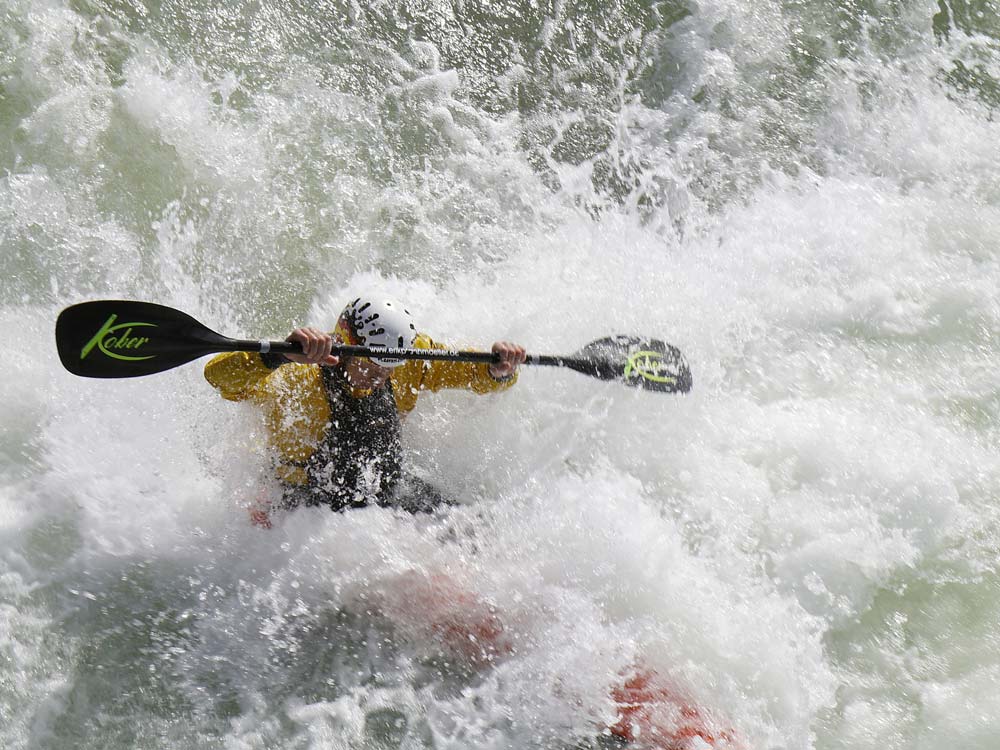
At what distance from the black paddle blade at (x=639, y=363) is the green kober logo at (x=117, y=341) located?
1787mm

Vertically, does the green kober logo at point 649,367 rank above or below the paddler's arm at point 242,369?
below

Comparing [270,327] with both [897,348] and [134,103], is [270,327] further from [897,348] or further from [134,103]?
[897,348]

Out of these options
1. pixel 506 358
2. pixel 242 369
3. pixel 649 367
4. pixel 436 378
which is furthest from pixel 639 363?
pixel 242 369

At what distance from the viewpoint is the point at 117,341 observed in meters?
3.56

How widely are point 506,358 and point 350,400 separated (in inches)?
24.6

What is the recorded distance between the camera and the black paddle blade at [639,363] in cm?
425

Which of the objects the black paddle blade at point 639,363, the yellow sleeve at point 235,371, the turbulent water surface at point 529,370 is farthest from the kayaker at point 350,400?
the black paddle blade at point 639,363

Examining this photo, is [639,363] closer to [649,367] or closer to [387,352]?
[649,367]

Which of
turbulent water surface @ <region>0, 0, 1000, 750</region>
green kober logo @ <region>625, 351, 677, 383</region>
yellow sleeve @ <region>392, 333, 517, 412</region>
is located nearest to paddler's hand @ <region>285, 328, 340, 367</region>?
yellow sleeve @ <region>392, 333, 517, 412</region>

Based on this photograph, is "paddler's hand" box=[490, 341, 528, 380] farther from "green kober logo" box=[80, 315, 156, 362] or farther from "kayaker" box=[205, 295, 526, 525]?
"green kober logo" box=[80, 315, 156, 362]

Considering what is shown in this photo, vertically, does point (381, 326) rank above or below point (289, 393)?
above

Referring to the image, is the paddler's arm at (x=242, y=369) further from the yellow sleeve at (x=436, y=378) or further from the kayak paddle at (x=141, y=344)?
the yellow sleeve at (x=436, y=378)

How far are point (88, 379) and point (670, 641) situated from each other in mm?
2592

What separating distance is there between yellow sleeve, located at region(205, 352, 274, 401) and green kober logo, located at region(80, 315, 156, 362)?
11.0 inches
